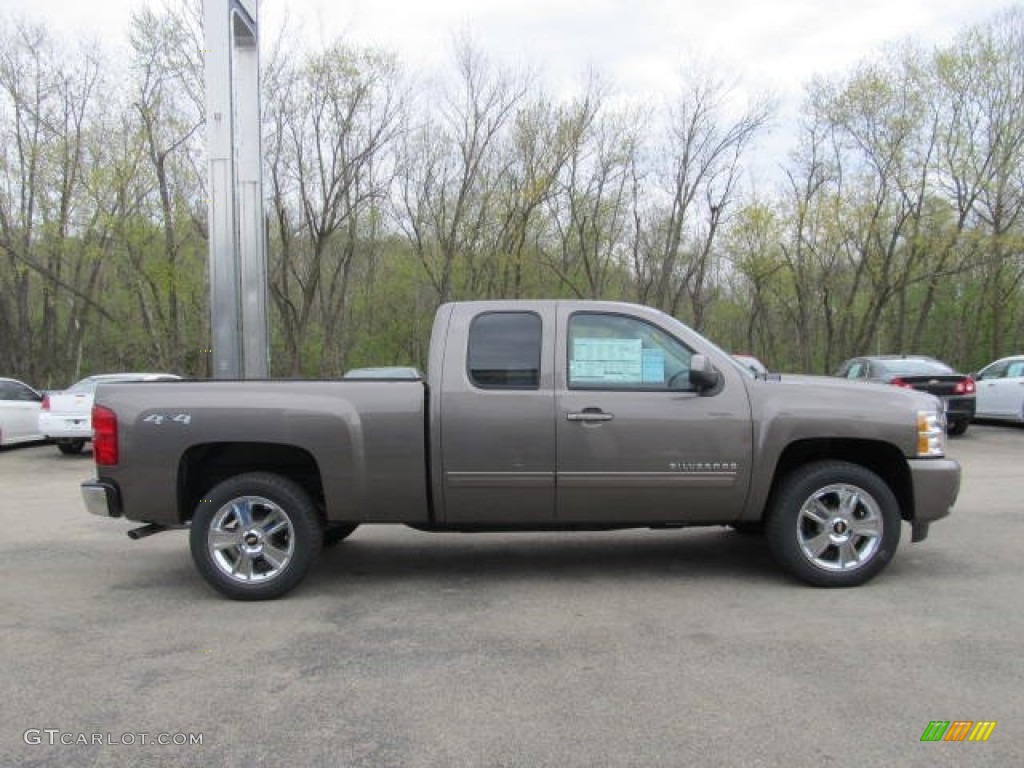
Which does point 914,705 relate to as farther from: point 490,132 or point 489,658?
point 490,132

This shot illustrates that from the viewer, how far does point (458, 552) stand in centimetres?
645

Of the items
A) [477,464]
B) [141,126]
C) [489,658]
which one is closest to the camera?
[489,658]

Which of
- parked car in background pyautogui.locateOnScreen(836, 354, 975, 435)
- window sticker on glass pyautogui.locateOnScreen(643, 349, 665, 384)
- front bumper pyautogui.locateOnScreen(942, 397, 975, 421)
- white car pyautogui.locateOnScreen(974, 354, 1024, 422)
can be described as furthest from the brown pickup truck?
white car pyautogui.locateOnScreen(974, 354, 1024, 422)

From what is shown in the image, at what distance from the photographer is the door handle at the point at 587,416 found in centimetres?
512

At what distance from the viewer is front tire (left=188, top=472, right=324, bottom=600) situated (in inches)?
203

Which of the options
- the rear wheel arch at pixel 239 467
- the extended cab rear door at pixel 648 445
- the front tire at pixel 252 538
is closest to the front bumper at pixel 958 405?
the extended cab rear door at pixel 648 445

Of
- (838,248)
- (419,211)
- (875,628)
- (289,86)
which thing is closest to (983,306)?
(838,248)

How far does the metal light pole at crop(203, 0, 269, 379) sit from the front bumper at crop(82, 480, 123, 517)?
4.58 m

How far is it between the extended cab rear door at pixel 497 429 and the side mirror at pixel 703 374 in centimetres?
90

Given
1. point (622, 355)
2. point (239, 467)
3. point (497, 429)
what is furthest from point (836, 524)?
point (239, 467)

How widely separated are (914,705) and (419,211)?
117 feet

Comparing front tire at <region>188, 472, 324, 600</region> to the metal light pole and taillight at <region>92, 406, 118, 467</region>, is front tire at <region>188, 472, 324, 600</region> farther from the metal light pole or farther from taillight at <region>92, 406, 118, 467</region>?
the metal light pole

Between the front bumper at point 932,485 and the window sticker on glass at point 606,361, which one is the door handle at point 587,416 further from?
the front bumper at point 932,485

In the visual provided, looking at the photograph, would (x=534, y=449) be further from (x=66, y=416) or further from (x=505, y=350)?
(x=66, y=416)
